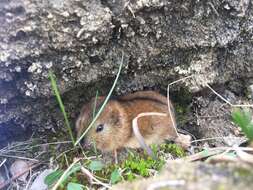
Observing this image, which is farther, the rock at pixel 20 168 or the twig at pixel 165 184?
the rock at pixel 20 168

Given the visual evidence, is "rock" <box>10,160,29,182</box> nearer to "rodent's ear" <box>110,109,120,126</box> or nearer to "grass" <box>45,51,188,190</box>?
"grass" <box>45,51,188,190</box>

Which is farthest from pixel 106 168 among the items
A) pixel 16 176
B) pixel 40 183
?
pixel 16 176

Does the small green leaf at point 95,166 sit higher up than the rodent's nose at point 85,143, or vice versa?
the rodent's nose at point 85,143

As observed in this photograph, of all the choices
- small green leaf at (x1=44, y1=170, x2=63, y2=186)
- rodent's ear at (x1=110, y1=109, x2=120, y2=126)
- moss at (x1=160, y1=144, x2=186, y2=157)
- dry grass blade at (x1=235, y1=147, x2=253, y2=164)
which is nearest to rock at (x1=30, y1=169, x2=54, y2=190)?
small green leaf at (x1=44, y1=170, x2=63, y2=186)

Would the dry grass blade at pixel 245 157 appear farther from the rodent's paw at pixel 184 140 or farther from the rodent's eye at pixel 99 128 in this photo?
the rodent's eye at pixel 99 128

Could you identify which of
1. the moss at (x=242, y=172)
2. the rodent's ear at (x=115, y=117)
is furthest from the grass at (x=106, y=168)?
the moss at (x=242, y=172)

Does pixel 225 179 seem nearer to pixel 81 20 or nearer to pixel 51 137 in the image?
pixel 81 20
